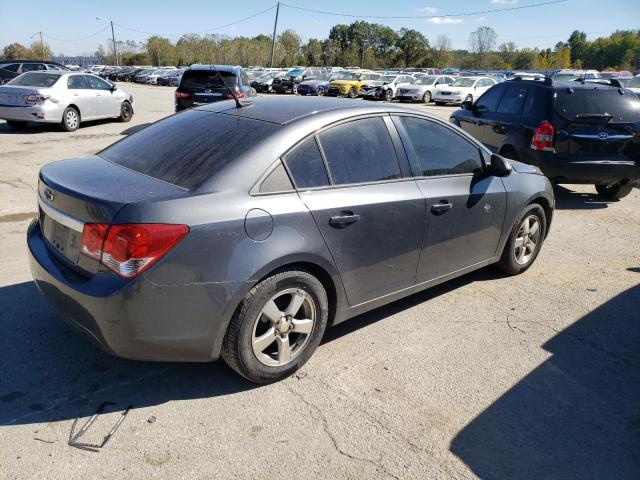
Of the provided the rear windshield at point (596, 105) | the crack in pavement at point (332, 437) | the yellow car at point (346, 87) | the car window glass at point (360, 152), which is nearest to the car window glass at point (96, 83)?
the rear windshield at point (596, 105)

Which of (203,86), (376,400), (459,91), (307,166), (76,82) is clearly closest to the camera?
(376,400)

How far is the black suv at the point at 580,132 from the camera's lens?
742cm

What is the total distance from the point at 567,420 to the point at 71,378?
9.59ft

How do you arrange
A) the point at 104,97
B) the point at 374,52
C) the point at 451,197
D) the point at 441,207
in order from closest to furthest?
1. the point at 441,207
2. the point at 451,197
3. the point at 104,97
4. the point at 374,52

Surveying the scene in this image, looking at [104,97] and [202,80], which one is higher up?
[202,80]

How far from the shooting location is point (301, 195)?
3.18m

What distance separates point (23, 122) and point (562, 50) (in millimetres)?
88977

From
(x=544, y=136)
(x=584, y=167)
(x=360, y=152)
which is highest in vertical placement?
(x=360, y=152)

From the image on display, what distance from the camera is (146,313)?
2.70 m

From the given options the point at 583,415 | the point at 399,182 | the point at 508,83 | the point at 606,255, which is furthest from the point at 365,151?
the point at 508,83

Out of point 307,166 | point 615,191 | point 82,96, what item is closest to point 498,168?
point 307,166

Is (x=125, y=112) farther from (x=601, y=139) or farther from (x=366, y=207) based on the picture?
(x=366, y=207)

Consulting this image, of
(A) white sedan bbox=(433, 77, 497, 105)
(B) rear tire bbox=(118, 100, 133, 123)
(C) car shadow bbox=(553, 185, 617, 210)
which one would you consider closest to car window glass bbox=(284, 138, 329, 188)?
(C) car shadow bbox=(553, 185, 617, 210)

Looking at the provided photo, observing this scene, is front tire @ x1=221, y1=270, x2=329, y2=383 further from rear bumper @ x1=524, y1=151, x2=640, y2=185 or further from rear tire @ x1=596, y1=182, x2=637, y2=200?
rear tire @ x1=596, y1=182, x2=637, y2=200
